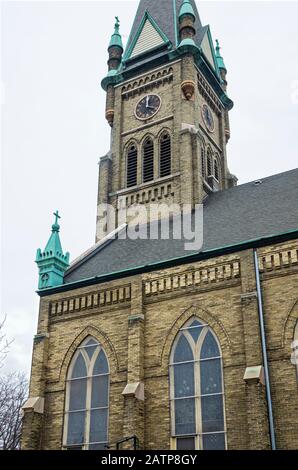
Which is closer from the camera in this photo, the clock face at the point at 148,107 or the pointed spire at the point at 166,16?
the clock face at the point at 148,107

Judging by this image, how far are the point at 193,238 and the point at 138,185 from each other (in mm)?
8687

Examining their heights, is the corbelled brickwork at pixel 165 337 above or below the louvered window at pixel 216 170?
below

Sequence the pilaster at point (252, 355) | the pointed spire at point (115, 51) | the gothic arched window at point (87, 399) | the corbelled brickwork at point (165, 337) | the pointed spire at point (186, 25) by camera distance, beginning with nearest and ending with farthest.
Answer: the pilaster at point (252, 355)
the corbelled brickwork at point (165, 337)
the gothic arched window at point (87, 399)
the pointed spire at point (186, 25)
the pointed spire at point (115, 51)

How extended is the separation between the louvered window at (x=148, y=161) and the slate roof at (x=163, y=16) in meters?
6.87

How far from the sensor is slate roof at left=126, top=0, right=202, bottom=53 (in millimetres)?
37753

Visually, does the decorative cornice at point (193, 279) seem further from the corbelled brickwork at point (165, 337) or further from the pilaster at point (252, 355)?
the pilaster at point (252, 355)

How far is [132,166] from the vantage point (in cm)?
3388

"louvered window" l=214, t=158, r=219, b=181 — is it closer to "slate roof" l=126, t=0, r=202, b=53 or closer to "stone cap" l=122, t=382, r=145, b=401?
"slate roof" l=126, t=0, r=202, b=53

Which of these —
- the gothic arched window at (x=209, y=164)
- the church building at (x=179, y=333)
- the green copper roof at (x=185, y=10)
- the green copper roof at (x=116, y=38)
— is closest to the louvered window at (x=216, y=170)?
the gothic arched window at (x=209, y=164)

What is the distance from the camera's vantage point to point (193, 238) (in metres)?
24.7

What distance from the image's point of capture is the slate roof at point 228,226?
2278 centimetres

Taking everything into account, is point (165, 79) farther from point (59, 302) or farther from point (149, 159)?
point (59, 302)

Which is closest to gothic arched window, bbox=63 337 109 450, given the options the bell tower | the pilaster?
the pilaster
